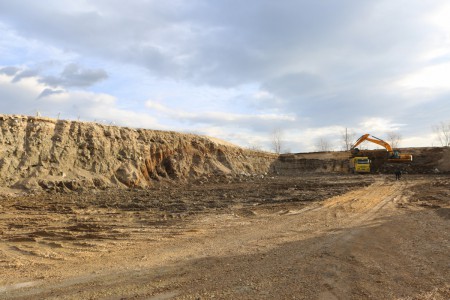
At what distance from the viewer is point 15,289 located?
480 centimetres

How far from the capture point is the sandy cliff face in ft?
57.0

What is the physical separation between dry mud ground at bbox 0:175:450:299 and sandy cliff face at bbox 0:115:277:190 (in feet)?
16.0

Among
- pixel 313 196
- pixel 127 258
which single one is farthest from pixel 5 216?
pixel 313 196

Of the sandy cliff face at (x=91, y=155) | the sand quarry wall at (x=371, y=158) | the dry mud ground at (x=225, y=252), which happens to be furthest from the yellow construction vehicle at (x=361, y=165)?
the dry mud ground at (x=225, y=252)

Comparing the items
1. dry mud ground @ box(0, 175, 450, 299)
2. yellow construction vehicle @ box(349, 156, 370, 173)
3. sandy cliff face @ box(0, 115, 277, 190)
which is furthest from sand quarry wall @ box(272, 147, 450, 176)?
dry mud ground @ box(0, 175, 450, 299)

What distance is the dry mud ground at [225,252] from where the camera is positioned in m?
4.77

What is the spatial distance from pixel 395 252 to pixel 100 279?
536cm

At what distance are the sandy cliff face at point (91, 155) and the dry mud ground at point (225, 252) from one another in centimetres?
489

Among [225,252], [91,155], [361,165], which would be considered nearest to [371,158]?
[361,165]

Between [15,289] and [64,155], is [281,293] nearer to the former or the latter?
[15,289]

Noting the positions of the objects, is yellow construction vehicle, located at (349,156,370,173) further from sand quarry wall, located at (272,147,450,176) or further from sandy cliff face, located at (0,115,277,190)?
sandy cliff face, located at (0,115,277,190)

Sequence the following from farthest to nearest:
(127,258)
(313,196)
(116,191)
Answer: (116,191), (313,196), (127,258)

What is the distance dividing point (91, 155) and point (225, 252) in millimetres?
15824

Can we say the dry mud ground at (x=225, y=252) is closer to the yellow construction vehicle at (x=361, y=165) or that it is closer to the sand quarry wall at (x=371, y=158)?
the yellow construction vehicle at (x=361, y=165)
